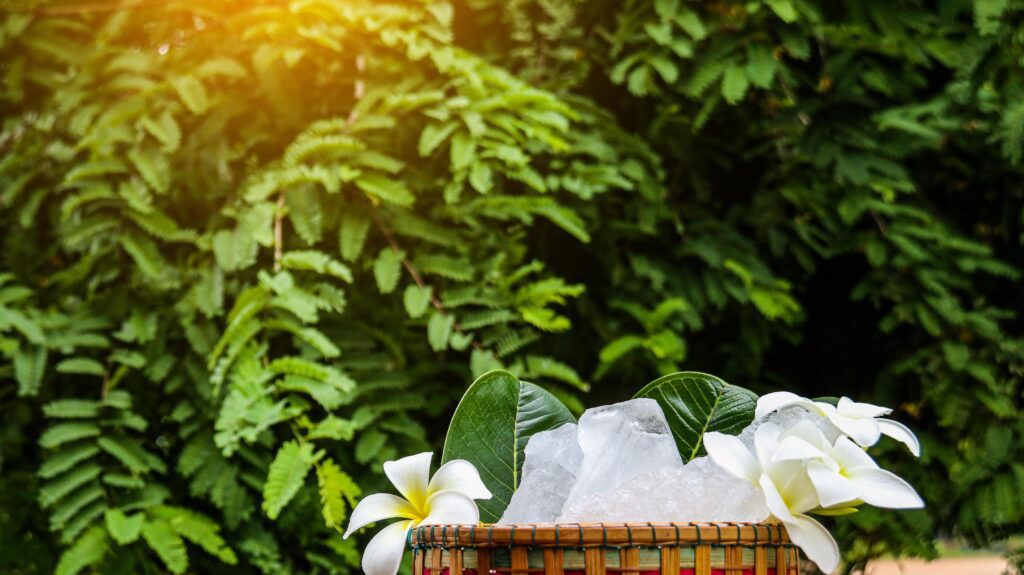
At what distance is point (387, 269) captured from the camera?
2.23 metres

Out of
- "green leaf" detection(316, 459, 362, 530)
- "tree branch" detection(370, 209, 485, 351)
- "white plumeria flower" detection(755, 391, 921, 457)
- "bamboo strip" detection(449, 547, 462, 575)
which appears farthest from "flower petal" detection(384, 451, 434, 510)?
"tree branch" detection(370, 209, 485, 351)

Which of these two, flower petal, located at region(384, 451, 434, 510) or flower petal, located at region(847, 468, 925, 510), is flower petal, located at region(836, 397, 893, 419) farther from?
flower petal, located at region(384, 451, 434, 510)

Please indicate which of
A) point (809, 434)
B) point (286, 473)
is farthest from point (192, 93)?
point (809, 434)

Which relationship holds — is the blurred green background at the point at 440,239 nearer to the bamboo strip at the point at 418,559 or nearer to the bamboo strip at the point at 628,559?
the bamboo strip at the point at 418,559

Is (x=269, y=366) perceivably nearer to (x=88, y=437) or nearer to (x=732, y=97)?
(x=88, y=437)

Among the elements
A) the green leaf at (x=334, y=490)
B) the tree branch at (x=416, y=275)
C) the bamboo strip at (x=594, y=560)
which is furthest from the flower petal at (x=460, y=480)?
the tree branch at (x=416, y=275)

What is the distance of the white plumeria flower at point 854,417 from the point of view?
77 cm

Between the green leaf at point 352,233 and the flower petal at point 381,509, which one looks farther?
the green leaf at point 352,233

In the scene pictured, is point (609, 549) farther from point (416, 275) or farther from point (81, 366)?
point (81, 366)

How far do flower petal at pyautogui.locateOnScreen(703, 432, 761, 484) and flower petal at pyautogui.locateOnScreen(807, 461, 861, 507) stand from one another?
0.06 meters

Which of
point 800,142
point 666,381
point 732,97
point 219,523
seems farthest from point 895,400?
point 666,381

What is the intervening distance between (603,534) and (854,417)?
0.29 meters

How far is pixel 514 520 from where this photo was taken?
2.63 ft

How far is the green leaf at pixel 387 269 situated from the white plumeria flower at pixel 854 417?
4.83 ft
